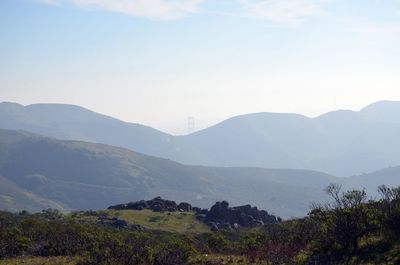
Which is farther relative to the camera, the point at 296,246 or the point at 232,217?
the point at 232,217

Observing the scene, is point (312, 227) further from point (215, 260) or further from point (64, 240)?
point (64, 240)

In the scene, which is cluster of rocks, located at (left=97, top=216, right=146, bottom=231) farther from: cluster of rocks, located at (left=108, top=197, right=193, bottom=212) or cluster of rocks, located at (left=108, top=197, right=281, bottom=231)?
cluster of rocks, located at (left=108, top=197, right=193, bottom=212)

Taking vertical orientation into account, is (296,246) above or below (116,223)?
above

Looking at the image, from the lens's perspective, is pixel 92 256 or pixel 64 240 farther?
pixel 64 240

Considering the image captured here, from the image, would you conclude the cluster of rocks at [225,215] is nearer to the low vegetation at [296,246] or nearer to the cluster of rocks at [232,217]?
the cluster of rocks at [232,217]

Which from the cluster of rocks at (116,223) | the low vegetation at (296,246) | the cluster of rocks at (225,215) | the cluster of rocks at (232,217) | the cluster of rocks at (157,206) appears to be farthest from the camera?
the cluster of rocks at (157,206)

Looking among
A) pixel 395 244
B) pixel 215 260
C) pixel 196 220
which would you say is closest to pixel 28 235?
pixel 215 260

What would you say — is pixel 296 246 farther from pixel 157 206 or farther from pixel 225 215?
pixel 157 206

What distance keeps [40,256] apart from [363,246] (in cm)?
2426

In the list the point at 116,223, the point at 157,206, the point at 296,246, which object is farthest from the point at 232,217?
the point at 296,246

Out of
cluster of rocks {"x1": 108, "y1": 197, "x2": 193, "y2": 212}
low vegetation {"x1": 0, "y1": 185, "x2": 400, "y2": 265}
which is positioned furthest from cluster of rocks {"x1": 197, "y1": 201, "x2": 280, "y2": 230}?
low vegetation {"x1": 0, "y1": 185, "x2": 400, "y2": 265}

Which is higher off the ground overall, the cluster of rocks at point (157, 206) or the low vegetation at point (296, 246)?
the low vegetation at point (296, 246)

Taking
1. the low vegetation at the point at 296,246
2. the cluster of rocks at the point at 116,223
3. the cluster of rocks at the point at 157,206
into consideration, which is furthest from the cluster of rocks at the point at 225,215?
the low vegetation at the point at 296,246

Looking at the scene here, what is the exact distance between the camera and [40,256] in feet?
122
